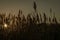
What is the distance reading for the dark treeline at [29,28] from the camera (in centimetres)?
1390

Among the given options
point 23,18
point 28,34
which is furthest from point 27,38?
point 23,18

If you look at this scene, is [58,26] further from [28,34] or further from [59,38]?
[28,34]

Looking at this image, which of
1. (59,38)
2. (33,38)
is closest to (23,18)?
(33,38)

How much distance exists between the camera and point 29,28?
1435cm

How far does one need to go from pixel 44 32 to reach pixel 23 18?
1.39m

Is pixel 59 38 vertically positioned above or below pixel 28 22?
below

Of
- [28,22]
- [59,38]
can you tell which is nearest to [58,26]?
[59,38]

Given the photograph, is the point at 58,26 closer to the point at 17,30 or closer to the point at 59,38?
the point at 59,38

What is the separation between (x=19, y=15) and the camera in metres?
14.1

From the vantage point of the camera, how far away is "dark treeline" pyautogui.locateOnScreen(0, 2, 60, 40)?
13.9 meters

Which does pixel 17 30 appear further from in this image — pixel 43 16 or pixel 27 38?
pixel 43 16

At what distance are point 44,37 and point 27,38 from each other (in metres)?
0.99

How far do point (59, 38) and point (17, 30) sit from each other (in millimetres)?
2365

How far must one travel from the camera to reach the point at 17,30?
566 inches
